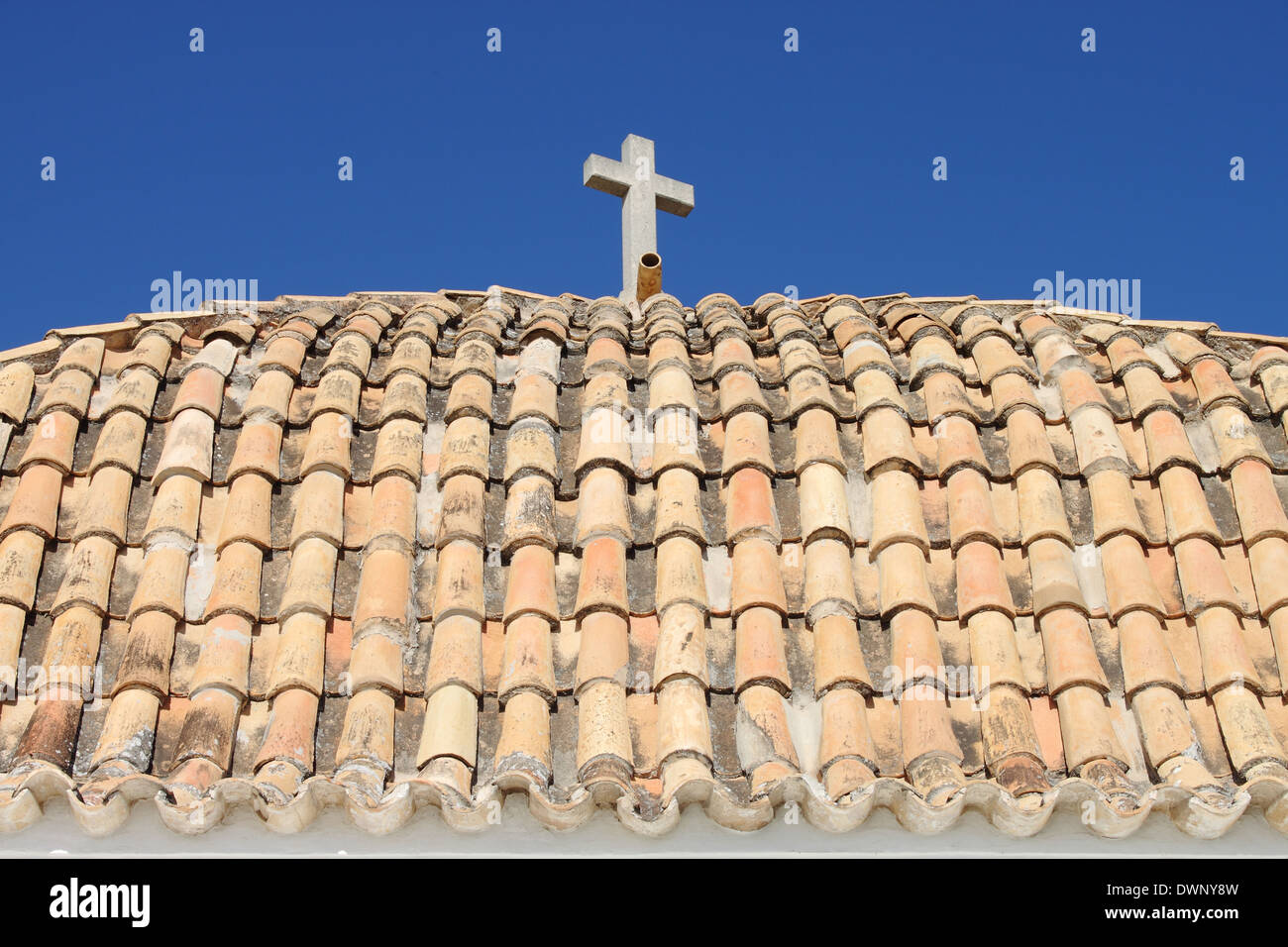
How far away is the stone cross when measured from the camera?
28.3 ft

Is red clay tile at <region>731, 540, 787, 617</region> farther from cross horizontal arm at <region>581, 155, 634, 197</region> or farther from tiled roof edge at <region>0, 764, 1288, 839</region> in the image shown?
cross horizontal arm at <region>581, 155, 634, 197</region>

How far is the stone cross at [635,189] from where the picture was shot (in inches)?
340

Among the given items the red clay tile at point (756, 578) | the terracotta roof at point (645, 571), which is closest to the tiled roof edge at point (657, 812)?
the terracotta roof at point (645, 571)

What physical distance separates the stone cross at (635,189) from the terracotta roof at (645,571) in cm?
164

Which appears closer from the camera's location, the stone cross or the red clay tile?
the red clay tile

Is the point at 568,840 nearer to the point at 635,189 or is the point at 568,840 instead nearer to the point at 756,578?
the point at 756,578

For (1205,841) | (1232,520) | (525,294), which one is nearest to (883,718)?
(1205,841)

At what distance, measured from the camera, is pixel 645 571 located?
5.58 meters

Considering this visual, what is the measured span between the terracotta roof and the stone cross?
1643 millimetres

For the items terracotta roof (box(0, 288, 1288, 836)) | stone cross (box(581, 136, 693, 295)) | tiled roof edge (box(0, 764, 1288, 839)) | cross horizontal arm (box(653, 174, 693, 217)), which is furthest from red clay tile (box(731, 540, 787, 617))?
cross horizontal arm (box(653, 174, 693, 217))

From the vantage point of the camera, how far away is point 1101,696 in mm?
5059

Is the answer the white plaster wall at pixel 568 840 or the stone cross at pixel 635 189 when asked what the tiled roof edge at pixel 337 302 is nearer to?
the stone cross at pixel 635 189

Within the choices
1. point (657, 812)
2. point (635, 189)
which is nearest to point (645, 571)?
point (657, 812)
